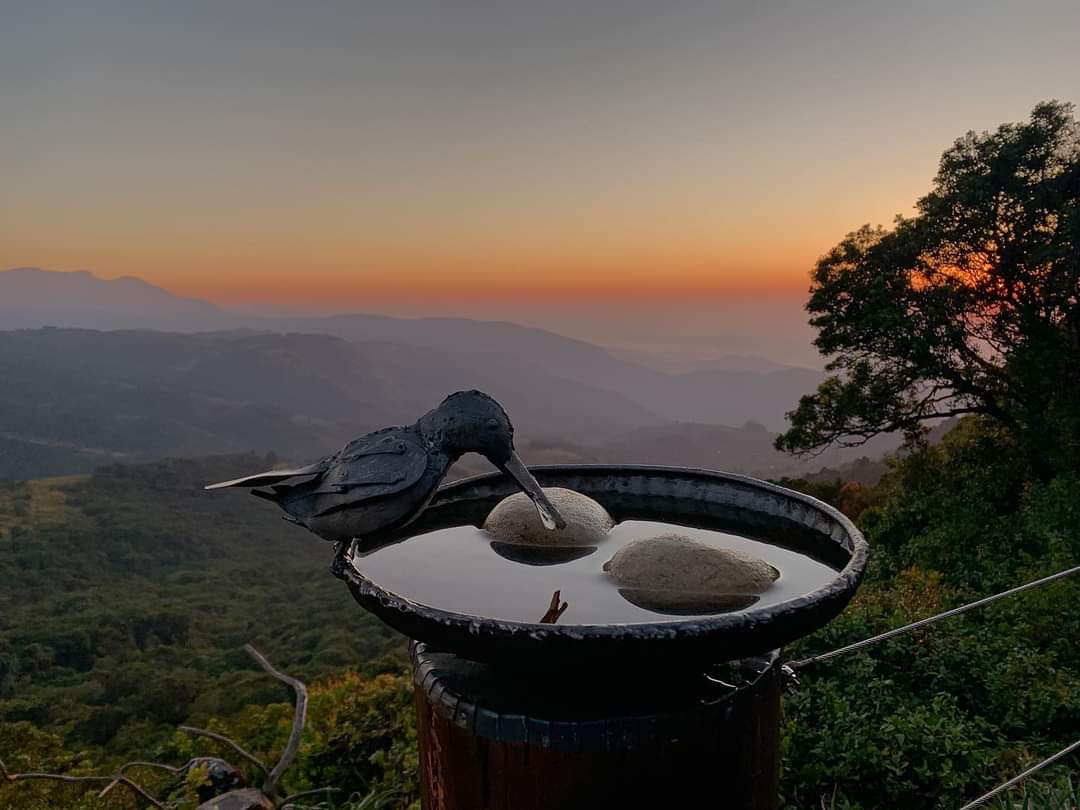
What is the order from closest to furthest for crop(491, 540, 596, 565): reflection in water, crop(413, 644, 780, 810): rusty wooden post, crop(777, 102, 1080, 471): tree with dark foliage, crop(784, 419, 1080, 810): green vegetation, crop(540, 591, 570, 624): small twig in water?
crop(413, 644, 780, 810): rusty wooden post → crop(540, 591, 570, 624): small twig in water → crop(491, 540, 596, 565): reflection in water → crop(784, 419, 1080, 810): green vegetation → crop(777, 102, 1080, 471): tree with dark foliage

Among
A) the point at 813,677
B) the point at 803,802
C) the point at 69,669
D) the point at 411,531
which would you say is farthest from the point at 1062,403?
the point at 69,669

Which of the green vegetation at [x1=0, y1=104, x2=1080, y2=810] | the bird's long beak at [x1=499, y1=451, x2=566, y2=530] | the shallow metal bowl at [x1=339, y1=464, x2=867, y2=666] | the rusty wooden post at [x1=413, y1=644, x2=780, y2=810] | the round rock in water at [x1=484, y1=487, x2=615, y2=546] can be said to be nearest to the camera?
the shallow metal bowl at [x1=339, y1=464, x2=867, y2=666]

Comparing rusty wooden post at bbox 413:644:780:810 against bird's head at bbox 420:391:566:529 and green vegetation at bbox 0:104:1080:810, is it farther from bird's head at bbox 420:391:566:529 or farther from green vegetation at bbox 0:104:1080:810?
green vegetation at bbox 0:104:1080:810

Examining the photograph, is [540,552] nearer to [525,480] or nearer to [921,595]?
[525,480]

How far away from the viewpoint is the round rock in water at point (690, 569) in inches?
76.3

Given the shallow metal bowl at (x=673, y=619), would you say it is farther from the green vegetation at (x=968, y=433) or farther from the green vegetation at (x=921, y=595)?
the green vegetation at (x=968, y=433)

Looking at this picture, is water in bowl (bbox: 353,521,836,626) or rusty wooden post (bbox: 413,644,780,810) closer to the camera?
rusty wooden post (bbox: 413,644,780,810)

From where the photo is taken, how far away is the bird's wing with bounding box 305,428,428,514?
1.86 metres

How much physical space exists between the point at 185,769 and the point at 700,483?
4737 millimetres

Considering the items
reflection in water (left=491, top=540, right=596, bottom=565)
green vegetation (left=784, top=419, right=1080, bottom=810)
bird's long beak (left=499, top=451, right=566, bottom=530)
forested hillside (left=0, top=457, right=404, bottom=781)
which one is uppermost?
bird's long beak (left=499, top=451, right=566, bottom=530)

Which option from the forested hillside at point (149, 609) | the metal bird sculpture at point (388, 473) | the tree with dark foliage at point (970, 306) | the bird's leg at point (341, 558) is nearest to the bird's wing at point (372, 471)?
the metal bird sculpture at point (388, 473)

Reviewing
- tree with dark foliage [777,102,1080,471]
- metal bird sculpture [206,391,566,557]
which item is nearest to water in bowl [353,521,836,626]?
metal bird sculpture [206,391,566,557]

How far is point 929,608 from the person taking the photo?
6051 mm

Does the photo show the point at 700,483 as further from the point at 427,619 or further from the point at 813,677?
the point at 813,677
